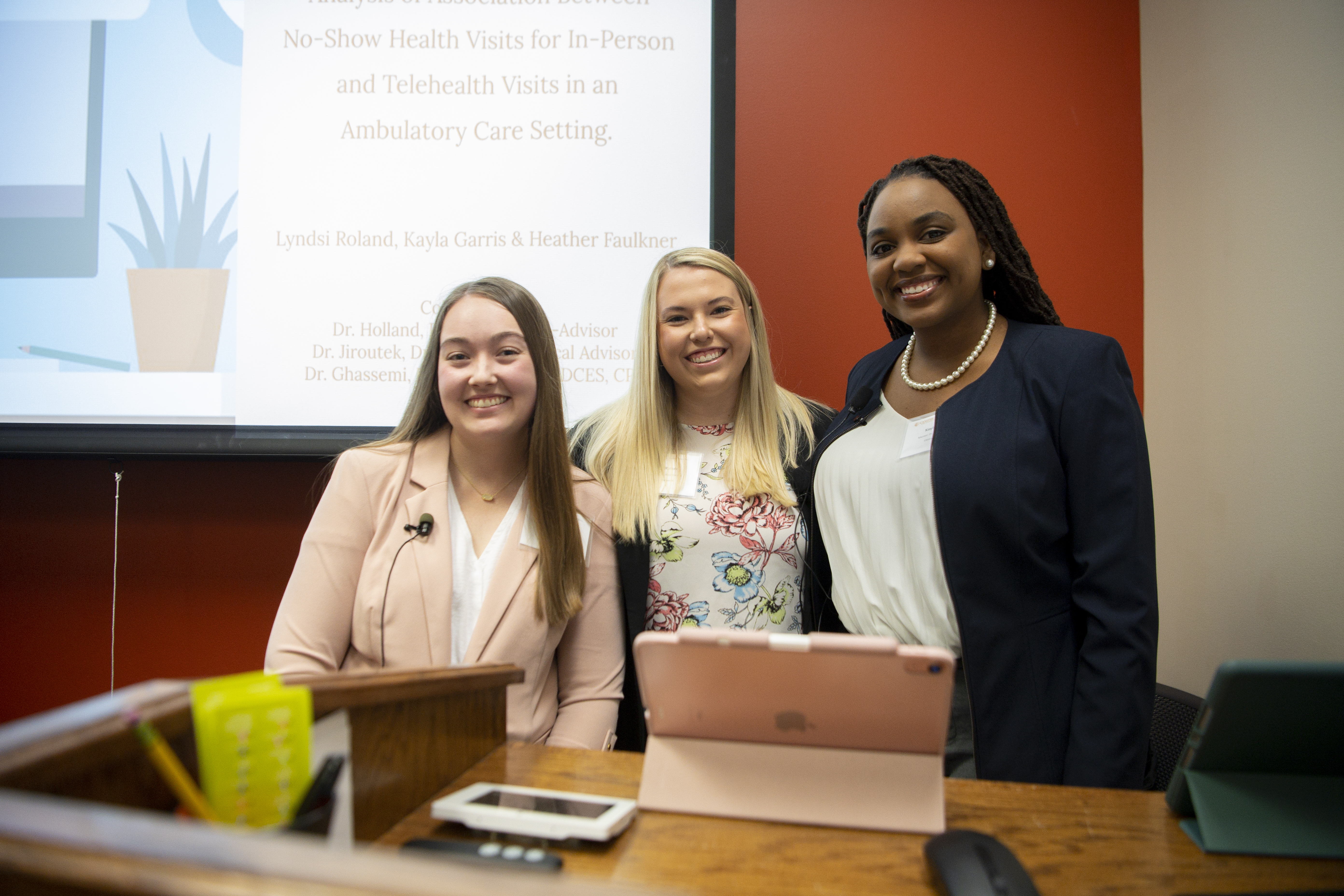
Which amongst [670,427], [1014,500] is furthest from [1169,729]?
[670,427]

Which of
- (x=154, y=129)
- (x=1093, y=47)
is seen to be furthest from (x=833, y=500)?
(x=154, y=129)

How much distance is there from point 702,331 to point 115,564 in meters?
1.95

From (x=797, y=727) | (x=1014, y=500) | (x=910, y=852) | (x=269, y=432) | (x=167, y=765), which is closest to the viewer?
(x=167, y=765)

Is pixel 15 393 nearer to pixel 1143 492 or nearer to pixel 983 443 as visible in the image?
pixel 983 443

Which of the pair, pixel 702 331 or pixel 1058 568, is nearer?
pixel 1058 568

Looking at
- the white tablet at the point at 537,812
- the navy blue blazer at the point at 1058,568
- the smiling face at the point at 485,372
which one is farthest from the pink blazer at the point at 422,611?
the navy blue blazer at the point at 1058,568

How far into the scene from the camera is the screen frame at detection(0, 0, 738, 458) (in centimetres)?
217

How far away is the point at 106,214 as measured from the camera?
7.38 ft

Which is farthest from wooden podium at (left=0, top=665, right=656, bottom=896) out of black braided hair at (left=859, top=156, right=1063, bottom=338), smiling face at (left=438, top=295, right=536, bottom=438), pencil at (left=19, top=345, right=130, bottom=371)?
pencil at (left=19, top=345, right=130, bottom=371)

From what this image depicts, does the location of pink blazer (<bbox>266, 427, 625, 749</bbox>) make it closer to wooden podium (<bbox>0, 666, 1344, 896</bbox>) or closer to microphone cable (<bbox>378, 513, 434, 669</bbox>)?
microphone cable (<bbox>378, 513, 434, 669</bbox>)

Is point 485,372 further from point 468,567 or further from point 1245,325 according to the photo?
point 1245,325

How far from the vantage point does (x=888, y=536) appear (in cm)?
153

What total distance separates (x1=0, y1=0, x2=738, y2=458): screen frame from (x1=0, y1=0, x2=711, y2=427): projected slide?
3cm

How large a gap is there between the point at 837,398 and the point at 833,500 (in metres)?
0.79
